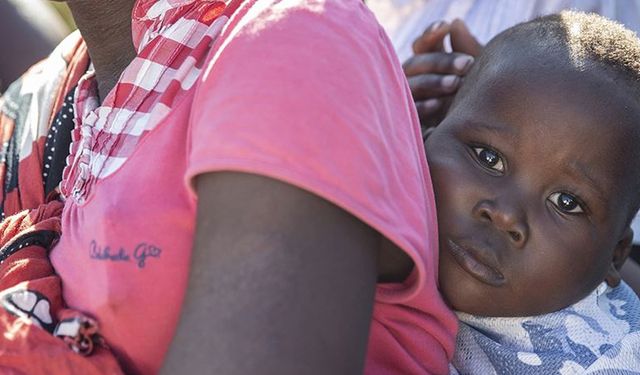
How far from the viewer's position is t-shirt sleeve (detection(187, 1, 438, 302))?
2.70 feet

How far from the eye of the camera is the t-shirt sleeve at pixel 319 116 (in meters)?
0.82

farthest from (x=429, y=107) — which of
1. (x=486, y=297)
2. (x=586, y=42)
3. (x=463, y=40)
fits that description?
(x=486, y=297)

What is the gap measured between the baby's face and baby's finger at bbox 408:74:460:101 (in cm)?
43

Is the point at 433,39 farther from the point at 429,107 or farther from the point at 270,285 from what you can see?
the point at 270,285

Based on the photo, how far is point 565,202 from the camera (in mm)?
1256

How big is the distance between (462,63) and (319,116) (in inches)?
40.1

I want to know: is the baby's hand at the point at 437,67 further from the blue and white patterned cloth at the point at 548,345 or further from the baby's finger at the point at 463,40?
the blue and white patterned cloth at the point at 548,345

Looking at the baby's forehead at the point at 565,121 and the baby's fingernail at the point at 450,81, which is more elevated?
the baby's forehead at the point at 565,121

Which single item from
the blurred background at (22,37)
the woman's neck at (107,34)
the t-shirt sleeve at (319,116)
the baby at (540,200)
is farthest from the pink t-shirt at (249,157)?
the blurred background at (22,37)

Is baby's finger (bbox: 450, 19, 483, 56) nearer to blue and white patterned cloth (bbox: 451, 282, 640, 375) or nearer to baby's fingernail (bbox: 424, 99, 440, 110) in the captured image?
baby's fingernail (bbox: 424, 99, 440, 110)

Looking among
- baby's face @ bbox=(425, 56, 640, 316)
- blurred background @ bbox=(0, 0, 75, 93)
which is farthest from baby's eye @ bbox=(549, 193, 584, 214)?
blurred background @ bbox=(0, 0, 75, 93)

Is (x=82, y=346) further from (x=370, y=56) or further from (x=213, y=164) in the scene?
(x=370, y=56)

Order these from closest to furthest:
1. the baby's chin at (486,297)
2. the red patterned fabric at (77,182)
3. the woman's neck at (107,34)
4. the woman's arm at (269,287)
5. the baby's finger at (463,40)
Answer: the woman's arm at (269,287)
the red patterned fabric at (77,182)
the baby's chin at (486,297)
the woman's neck at (107,34)
the baby's finger at (463,40)

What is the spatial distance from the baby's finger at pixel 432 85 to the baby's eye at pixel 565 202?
0.53 m
